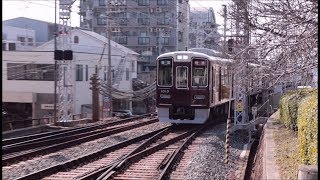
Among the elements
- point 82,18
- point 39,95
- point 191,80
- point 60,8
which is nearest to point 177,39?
point 82,18

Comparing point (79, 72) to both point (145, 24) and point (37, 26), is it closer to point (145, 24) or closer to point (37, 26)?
point (37, 26)

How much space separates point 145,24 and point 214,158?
43349mm

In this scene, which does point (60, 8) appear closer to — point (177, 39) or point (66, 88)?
point (66, 88)

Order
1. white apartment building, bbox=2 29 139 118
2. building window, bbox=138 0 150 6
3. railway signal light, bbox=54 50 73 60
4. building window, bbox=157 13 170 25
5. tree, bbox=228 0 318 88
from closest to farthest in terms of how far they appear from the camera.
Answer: tree, bbox=228 0 318 88
railway signal light, bbox=54 50 73 60
white apartment building, bbox=2 29 139 118
building window, bbox=157 13 170 25
building window, bbox=138 0 150 6

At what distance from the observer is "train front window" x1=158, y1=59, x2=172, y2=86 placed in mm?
16281

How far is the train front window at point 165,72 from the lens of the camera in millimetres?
16281

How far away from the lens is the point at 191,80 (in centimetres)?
1623

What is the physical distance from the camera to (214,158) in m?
10.8

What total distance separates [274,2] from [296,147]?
3.02 m

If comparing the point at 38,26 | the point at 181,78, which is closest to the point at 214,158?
the point at 181,78

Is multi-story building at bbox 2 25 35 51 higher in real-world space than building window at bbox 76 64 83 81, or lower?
higher

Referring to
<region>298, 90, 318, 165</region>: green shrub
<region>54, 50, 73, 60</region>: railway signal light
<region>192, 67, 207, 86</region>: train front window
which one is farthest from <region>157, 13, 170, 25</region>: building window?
<region>298, 90, 318, 165</region>: green shrub

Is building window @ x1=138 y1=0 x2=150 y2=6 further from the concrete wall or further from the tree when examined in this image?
the tree

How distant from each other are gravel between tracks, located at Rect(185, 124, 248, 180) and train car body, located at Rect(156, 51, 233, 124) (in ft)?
4.18
